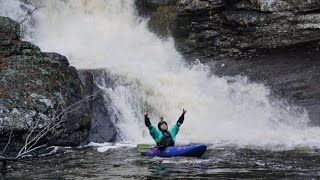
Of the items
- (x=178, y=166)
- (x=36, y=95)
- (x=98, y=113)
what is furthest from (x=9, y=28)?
(x=178, y=166)

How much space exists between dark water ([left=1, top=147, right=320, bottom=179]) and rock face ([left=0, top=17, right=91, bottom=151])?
1074mm

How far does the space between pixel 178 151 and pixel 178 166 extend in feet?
3.76

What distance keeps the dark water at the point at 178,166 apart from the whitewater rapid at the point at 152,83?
6.57 ft

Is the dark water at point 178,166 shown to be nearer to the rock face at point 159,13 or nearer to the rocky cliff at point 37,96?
the rocky cliff at point 37,96

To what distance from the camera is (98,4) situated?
23.3 metres

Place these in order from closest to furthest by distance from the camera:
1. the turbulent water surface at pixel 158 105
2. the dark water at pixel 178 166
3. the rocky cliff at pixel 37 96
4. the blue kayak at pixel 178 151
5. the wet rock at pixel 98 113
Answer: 1. the dark water at pixel 178 166
2. the turbulent water surface at pixel 158 105
3. the blue kayak at pixel 178 151
4. the rocky cliff at pixel 37 96
5. the wet rock at pixel 98 113

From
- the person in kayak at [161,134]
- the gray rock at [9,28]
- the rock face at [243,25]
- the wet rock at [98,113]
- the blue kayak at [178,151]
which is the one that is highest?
the rock face at [243,25]

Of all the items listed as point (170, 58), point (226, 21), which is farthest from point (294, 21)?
point (170, 58)

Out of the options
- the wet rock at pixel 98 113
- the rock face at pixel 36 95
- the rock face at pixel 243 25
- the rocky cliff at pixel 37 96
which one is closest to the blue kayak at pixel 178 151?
the rocky cliff at pixel 37 96

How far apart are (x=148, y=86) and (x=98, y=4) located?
796 centimetres

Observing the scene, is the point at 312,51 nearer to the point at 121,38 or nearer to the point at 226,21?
the point at 226,21

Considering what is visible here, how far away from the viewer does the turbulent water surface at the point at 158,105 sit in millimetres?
9930

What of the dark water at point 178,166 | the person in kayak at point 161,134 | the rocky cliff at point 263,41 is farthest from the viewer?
the rocky cliff at point 263,41

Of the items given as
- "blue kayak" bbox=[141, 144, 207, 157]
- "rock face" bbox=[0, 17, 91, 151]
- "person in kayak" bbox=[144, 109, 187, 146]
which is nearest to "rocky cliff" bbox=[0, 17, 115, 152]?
"rock face" bbox=[0, 17, 91, 151]
